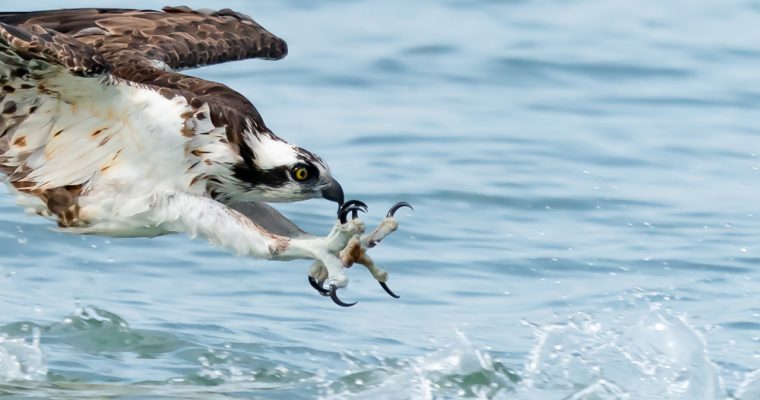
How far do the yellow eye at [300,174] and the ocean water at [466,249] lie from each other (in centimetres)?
122

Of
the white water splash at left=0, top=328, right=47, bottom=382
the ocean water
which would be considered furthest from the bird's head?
the white water splash at left=0, top=328, right=47, bottom=382

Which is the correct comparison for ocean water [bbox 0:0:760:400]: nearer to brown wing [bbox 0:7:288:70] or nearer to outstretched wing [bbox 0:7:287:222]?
outstretched wing [bbox 0:7:287:222]

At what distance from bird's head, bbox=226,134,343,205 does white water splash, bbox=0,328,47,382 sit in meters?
1.51

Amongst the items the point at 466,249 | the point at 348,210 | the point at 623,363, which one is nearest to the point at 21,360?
the point at 348,210

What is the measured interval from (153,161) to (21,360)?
150 cm

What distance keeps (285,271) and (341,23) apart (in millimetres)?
6887

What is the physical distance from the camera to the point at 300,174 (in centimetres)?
858

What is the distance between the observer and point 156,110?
8.52 meters

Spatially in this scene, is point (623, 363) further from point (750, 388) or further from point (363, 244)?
point (363, 244)

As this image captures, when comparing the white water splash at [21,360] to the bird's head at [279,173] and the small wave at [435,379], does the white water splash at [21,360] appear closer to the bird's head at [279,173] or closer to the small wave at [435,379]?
the small wave at [435,379]

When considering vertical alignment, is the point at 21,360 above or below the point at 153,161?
below

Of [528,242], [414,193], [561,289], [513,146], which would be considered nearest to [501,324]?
[561,289]

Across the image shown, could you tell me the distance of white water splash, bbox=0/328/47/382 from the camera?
9312 millimetres

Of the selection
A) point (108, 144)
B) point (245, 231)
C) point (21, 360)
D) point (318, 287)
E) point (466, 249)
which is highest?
point (108, 144)
